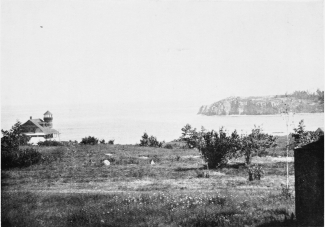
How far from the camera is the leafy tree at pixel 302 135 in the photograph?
7574 mm

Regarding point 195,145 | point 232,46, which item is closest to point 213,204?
point 195,145

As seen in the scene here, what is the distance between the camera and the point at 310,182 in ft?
21.6

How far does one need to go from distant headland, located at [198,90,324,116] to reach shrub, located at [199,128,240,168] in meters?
0.55

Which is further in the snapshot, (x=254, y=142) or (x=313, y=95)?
(x=254, y=142)

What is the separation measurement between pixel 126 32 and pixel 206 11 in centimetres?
198

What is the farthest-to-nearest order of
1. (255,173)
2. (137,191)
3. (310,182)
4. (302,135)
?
(302,135), (255,173), (137,191), (310,182)

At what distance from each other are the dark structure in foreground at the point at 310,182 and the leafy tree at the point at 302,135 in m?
1.01

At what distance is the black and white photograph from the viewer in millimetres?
7199

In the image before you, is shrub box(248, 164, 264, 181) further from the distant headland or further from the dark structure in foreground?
the distant headland

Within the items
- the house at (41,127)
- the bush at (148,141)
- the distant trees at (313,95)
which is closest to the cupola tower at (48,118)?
the house at (41,127)

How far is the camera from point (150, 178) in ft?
24.6

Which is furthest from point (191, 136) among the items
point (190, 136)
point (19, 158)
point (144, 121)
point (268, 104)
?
point (19, 158)

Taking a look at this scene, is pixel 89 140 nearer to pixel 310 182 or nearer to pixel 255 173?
pixel 255 173

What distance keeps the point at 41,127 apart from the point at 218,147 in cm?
420
